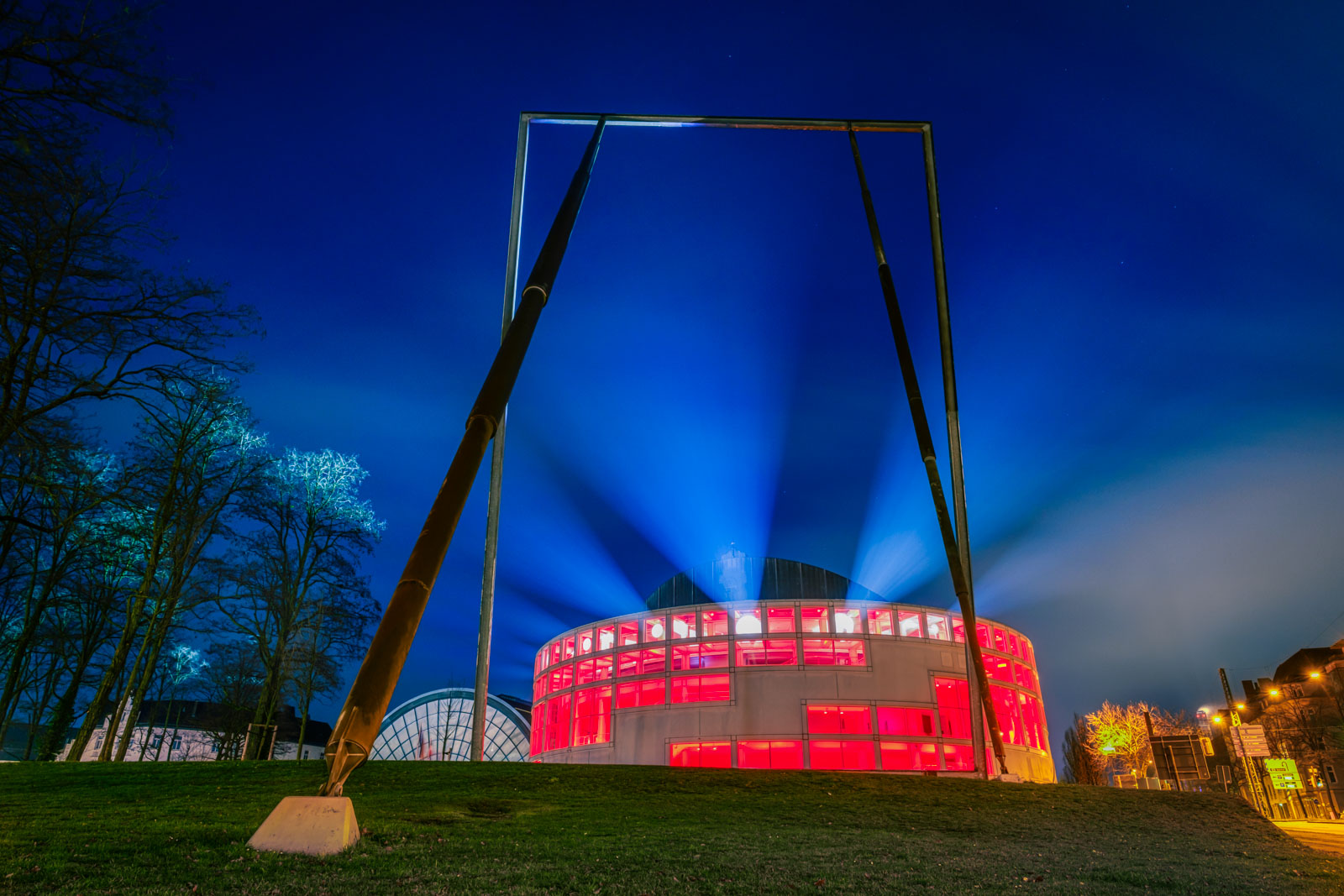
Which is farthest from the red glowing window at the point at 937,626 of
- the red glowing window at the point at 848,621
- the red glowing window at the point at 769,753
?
the red glowing window at the point at 769,753

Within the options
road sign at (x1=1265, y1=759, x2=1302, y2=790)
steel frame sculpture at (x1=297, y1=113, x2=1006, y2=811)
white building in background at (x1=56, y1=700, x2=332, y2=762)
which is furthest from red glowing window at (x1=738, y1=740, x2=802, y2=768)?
road sign at (x1=1265, y1=759, x2=1302, y2=790)

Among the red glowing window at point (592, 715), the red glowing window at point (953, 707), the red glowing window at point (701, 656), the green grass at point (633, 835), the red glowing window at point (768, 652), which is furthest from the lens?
the red glowing window at point (592, 715)

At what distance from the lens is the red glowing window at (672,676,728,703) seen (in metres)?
49.4

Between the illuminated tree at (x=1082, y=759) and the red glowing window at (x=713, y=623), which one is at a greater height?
the red glowing window at (x=713, y=623)

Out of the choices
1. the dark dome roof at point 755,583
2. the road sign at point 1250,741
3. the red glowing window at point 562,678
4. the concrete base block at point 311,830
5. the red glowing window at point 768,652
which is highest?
the dark dome roof at point 755,583

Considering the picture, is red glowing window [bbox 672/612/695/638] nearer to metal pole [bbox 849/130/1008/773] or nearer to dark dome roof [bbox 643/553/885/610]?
dark dome roof [bbox 643/553/885/610]

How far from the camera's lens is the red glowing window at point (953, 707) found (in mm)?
48469

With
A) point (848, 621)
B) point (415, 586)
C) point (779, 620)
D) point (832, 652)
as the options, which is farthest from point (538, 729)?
point (415, 586)

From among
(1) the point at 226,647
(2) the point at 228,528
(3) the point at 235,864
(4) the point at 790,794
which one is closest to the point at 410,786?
(4) the point at 790,794

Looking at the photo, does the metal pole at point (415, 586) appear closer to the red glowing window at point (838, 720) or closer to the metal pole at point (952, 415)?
the metal pole at point (952, 415)

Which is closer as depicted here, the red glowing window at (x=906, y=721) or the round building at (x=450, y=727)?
the red glowing window at (x=906, y=721)

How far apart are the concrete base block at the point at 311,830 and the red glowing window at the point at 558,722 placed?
52.4 metres

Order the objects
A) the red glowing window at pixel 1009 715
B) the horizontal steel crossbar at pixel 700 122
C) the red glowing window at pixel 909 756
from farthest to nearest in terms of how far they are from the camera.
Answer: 1. the red glowing window at pixel 1009 715
2. the red glowing window at pixel 909 756
3. the horizontal steel crossbar at pixel 700 122

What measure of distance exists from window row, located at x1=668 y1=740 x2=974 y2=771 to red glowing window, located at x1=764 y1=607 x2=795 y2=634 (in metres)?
7.20
